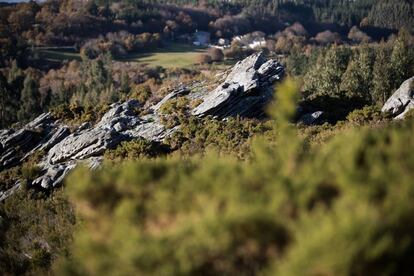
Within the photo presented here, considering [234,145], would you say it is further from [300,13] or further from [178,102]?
[300,13]

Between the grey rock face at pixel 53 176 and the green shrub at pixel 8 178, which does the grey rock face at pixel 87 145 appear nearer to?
the grey rock face at pixel 53 176

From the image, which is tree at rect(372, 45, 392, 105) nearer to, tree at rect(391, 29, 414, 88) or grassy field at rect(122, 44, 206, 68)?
tree at rect(391, 29, 414, 88)

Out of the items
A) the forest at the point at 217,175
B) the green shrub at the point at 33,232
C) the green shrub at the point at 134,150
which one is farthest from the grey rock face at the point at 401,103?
the green shrub at the point at 33,232

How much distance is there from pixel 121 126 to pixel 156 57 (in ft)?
242

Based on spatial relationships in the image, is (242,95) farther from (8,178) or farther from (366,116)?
(8,178)

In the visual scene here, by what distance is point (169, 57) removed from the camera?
9975 cm

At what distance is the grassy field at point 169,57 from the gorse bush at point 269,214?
83.5 m

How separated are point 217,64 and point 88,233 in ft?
284

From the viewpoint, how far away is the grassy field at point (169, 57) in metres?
92.7

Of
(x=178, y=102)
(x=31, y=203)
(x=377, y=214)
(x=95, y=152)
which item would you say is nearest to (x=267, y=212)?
(x=377, y=214)

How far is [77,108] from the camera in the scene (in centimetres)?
3512

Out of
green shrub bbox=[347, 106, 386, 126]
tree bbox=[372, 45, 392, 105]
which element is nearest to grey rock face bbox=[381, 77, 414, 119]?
green shrub bbox=[347, 106, 386, 126]

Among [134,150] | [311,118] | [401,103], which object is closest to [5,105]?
[134,150]

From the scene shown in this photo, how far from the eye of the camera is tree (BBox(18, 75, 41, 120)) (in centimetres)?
5638
